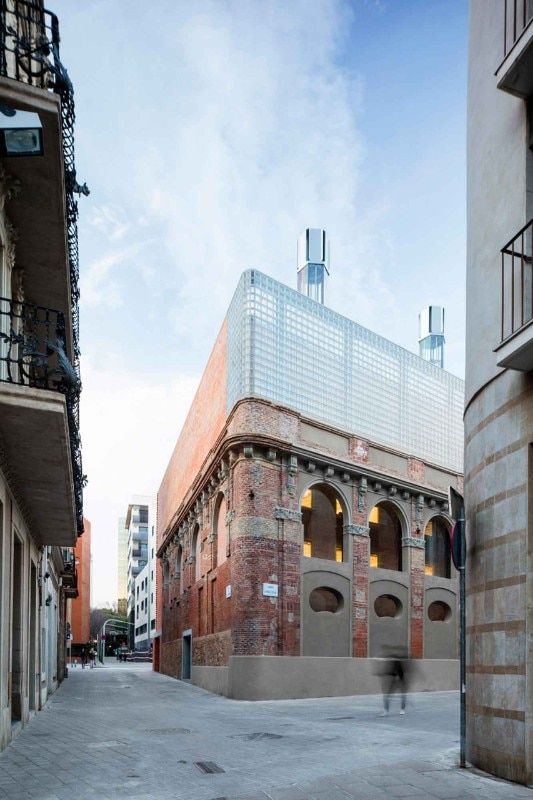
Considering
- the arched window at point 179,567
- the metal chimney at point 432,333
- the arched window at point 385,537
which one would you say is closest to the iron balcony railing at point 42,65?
the arched window at point 385,537

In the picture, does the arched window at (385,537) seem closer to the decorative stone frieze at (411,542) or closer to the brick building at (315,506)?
the brick building at (315,506)

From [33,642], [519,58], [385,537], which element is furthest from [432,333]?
[519,58]

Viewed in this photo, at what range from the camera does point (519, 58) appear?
7703mm

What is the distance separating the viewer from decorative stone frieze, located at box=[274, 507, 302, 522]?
2364 centimetres

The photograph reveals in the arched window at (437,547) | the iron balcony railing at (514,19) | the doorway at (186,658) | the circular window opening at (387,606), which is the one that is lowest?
the doorway at (186,658)

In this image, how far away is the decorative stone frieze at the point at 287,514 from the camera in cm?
2364

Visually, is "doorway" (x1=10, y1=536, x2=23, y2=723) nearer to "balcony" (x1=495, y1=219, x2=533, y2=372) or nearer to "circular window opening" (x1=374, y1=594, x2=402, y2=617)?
"balcony" (x1=495, y1=219, x2=533, y2=372)

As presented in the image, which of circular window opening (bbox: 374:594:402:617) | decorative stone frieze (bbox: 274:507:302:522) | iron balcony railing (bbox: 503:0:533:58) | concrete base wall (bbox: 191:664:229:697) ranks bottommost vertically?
concrete base wall (bbox: 191:664:229:697)

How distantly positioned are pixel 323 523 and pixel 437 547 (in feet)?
22.7

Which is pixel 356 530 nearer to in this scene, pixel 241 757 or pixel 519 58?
pixel 241 757

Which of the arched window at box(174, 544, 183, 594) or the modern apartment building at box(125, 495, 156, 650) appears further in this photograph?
the modern apartment building at box(125, 495, 156, 650)

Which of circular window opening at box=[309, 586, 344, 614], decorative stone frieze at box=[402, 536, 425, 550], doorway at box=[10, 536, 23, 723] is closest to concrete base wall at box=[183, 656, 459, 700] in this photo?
circular window opening at box=[309, 586, 344, 614]

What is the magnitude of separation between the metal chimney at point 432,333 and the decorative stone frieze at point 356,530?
28148 mm

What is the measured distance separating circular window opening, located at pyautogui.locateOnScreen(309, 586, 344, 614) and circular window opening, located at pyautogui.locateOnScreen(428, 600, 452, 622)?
5.38 metres
